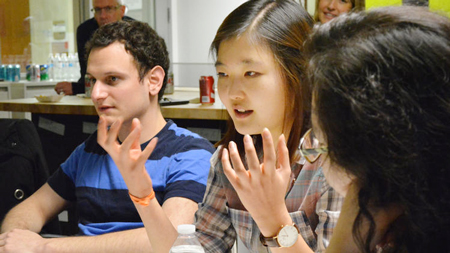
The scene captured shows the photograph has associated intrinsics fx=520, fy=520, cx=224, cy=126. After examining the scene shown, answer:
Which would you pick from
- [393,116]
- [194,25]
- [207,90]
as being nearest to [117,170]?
[393,116]

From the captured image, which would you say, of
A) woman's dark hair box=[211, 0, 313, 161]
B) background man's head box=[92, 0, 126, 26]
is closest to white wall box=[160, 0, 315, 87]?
background man's head box=[92, 0, 126, 26]

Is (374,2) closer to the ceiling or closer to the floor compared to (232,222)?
closer to the ceiling

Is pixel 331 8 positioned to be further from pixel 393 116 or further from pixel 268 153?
pixel 393 116

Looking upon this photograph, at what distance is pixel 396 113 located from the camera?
0.69 metres

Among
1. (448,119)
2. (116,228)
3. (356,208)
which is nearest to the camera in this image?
(448,119)

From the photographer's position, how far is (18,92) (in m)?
5.16

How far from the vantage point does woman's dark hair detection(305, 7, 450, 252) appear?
2.25 feet

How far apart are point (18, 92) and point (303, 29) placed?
176 inches

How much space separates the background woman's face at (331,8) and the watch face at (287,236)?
2265mm

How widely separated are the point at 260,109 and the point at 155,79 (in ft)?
2.28

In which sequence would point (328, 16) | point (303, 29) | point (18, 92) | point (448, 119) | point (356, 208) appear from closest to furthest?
point (448, 119)
point (356, 208)
point (303, 29)
point (328, 16)
point (18, 92)

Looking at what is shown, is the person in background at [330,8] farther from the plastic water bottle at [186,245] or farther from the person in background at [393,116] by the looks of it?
the person in background at [393,116]

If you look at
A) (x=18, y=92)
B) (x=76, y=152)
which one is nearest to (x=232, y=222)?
(x=76, y=152)

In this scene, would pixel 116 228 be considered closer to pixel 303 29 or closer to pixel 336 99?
pixel 303 29
